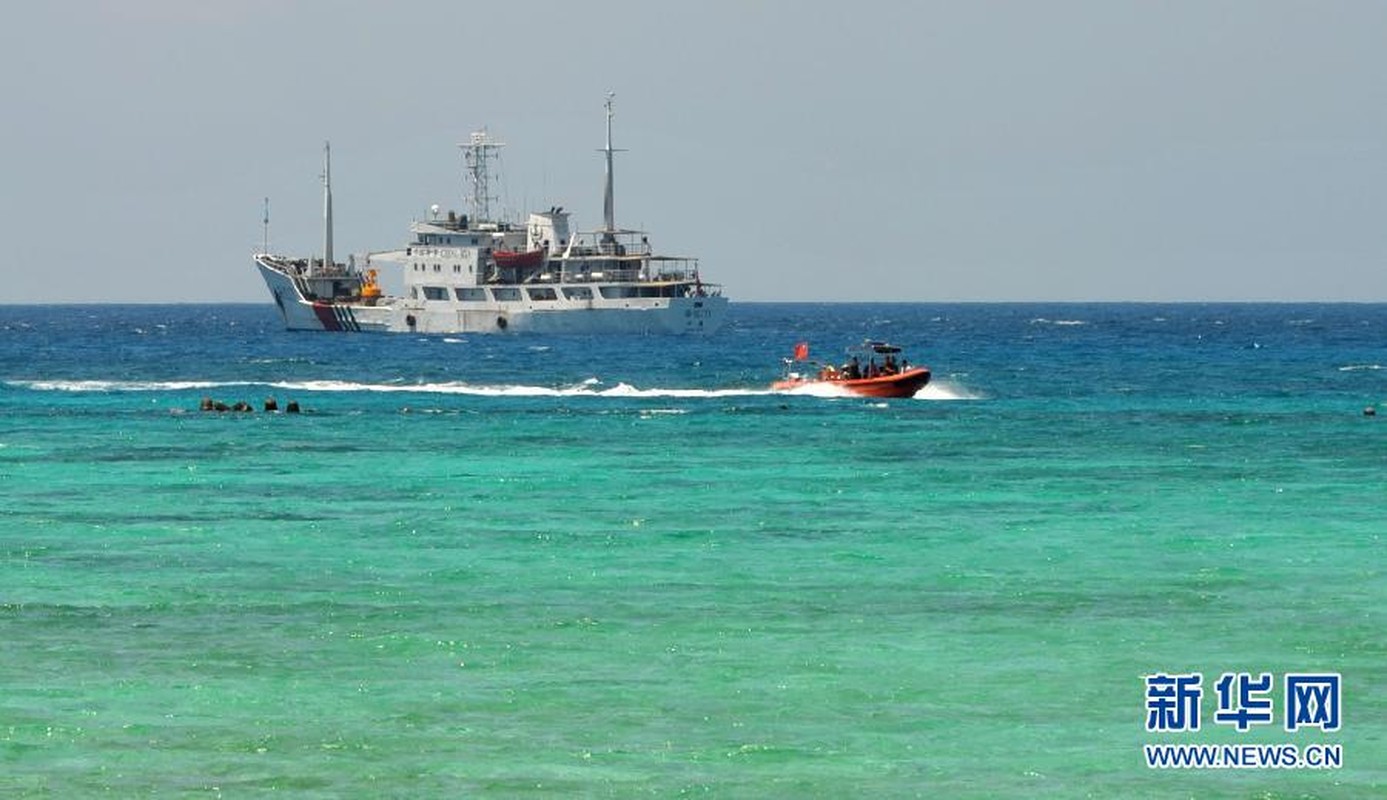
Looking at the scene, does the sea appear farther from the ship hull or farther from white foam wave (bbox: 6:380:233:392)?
the ship hull

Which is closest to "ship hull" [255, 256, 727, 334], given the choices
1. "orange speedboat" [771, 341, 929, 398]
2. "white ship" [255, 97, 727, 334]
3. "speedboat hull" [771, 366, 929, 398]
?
"white ship" [255, 97, 727, 334]

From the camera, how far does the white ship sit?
541 ft

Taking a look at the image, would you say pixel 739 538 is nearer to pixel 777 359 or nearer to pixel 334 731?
pixel 334 731

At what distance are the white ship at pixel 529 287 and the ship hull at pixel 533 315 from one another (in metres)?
Answer: 0.08

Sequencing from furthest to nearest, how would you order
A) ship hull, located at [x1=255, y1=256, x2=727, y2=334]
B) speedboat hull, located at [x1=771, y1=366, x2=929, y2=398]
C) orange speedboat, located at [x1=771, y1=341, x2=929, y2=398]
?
ship hull, located at [x1=255, y1=256, x2=727, y2=334] → orange speedboat, located at [x1=771, y1=341, x2=929, y2=398] → speedboat hull, located at [x1=771, y1=366, x2=929, y2=398]

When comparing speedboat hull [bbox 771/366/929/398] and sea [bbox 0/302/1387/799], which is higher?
speedboat hull [bbox 771/366/929/398]

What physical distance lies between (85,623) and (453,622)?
5.06 m

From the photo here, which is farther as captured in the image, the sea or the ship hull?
the ship hull

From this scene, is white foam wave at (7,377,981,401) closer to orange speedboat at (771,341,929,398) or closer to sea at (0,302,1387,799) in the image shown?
orange speedboat at (771,341,929,398)

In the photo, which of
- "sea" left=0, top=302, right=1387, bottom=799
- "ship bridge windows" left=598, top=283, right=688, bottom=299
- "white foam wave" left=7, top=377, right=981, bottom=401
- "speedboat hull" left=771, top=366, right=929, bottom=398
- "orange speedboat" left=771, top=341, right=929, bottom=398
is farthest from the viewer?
"ship bridge windows" left=598, top=283, right=688, bottom=299

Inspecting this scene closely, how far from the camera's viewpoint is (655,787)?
21203 mm

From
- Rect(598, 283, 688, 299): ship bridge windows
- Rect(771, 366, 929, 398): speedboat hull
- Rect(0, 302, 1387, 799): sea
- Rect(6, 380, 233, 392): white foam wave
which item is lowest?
Rect(6, 380, 233, 392): white foam wave

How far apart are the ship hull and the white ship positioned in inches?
3.1

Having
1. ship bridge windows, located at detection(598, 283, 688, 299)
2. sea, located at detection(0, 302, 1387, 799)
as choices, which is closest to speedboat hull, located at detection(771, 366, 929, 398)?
sea, located at detection(0, 302, 1387, 799)
